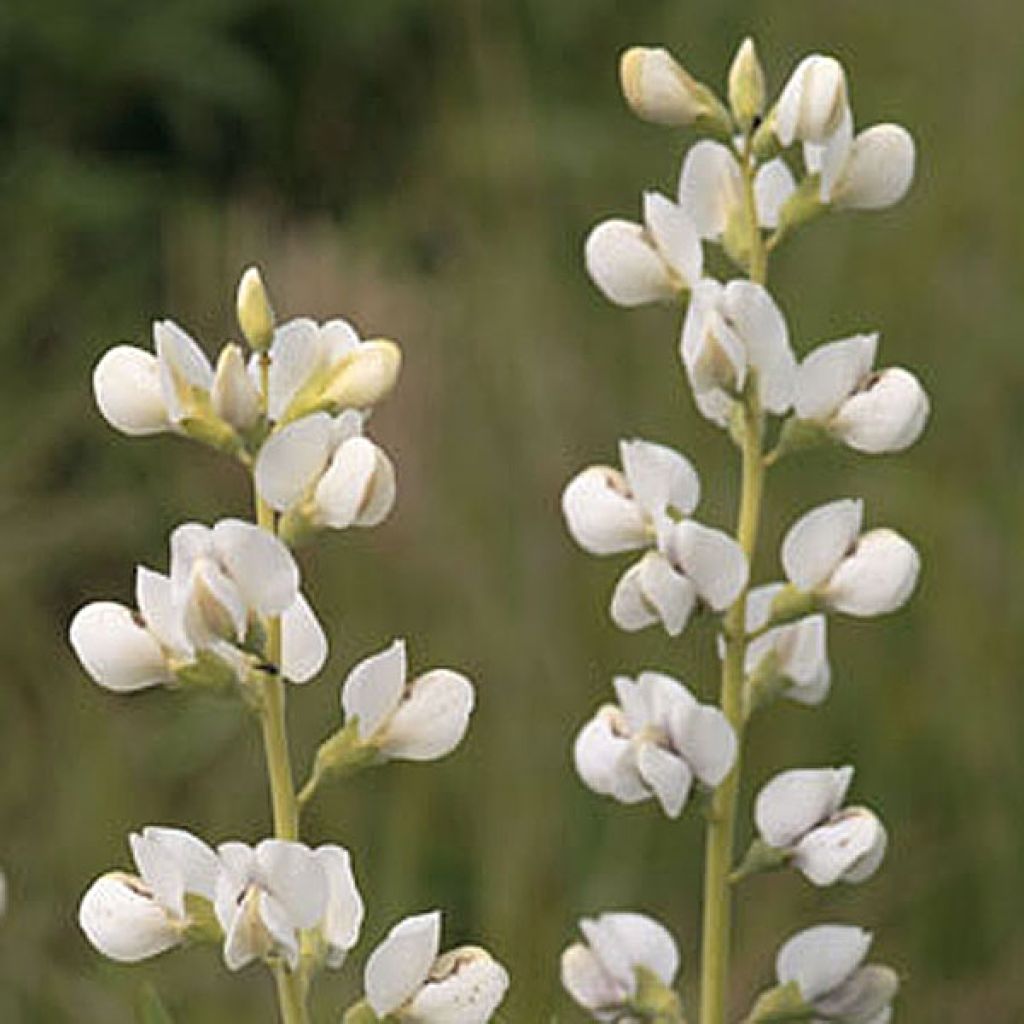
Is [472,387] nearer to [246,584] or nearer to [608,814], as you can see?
[608,814]

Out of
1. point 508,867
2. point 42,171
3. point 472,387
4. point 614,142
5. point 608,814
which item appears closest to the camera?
point 508,867

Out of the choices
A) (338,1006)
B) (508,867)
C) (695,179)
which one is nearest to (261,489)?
(695,179)

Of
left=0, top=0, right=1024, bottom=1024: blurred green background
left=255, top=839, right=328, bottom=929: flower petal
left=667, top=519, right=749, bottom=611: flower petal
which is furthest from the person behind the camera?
left=0, top=0, right=1024, bottom=1024: blurred green background

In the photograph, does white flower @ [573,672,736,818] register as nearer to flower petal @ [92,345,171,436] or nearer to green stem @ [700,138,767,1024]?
green stem @ [700,138,767,1024]

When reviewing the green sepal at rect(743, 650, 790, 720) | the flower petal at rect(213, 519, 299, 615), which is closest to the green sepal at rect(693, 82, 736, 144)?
the green sepal at rect(743, 650, 790, 720)

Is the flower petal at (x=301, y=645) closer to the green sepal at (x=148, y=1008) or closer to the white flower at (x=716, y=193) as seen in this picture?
the green sepal at (x=148, y=1008)

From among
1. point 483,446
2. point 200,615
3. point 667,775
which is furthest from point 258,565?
point 483,446
